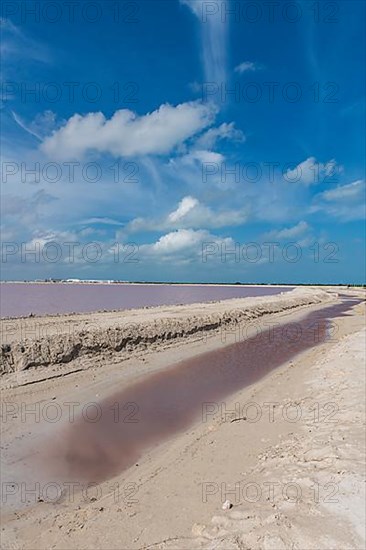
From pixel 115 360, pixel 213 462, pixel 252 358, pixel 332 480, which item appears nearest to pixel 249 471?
pixel 213 462

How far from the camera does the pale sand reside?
16.3 ft

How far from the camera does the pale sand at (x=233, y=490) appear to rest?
4.96 metres

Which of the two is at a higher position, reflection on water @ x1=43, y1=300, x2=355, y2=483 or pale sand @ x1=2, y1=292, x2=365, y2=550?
pale sand @ x1=2, y1=292, x2=365, y2=550

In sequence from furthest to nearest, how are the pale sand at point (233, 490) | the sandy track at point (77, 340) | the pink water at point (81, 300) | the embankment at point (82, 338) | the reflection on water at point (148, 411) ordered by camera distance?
the pink water at point (81, 300), the embankment at point (82, 338), the sandy track at point (77, 340), the reflection on water at point (148, 411), the pale sand at point (233, 490)

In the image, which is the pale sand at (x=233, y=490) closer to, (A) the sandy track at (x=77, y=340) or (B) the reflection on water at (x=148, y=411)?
(B) the reflection on water at (x=148, y=411)

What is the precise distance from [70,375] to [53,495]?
696 centimetres

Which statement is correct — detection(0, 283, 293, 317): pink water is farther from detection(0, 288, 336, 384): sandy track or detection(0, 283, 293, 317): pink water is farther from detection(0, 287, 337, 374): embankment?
detection(0, 288, 336, 384): sandy track

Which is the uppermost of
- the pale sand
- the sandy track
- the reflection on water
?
the sandy track

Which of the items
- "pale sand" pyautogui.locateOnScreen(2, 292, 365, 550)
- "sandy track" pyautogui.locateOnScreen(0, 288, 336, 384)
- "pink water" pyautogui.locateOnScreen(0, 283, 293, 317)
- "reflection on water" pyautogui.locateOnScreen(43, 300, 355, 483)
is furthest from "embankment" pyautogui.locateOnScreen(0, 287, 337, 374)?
"pink water" pyautogui.locateOnScreen(0, 283, 293, 317)

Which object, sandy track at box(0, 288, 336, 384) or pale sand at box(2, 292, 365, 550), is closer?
pale sand at box(2, 292, 365, 550)

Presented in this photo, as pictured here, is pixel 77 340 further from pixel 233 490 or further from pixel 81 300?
pixel 81 300

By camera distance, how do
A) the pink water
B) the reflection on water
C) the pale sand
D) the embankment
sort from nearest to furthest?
the pale sand < the reflection on water < the embankment < the pink water

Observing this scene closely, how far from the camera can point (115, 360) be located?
640 inches

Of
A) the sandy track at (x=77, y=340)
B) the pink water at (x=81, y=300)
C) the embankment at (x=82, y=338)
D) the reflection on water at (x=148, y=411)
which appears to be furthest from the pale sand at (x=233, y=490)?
the pink water at (x=81, y=300)
